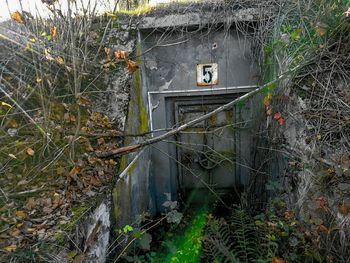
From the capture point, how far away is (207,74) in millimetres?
5340

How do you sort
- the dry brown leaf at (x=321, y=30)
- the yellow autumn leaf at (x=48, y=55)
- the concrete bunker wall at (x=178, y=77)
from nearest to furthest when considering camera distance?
the yellow autumn leaf at (x=48, y=55) → the dry brown leaf at (x=321, y=30) → the concrete bunker wall at (x=178, y=77)

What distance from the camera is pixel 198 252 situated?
3676mm

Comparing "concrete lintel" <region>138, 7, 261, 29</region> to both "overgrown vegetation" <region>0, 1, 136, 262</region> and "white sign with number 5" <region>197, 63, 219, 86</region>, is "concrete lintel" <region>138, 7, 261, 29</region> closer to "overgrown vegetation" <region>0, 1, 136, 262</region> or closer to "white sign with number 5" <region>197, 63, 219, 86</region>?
"white sign with number 5" <region>197, 63, 219, 86</region>

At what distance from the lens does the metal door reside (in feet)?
18.6

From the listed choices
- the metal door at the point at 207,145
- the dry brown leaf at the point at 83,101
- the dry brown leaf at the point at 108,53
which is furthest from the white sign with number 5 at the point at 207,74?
the dry brown leaf at the point at 83,101

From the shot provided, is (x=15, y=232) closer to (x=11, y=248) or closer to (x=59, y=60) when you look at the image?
(x=11, y=248)

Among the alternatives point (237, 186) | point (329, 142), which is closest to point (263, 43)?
point (329, 142)

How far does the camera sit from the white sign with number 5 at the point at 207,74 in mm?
5324

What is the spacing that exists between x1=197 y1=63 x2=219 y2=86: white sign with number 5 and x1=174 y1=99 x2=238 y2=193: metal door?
0.36 metres

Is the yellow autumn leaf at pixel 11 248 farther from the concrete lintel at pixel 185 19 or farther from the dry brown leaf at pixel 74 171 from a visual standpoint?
the concrete lintel at pixel 185 19

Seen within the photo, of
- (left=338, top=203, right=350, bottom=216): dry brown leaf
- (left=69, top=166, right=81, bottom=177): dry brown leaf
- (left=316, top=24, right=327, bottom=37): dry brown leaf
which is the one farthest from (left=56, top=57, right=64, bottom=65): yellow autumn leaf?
(left=338, top=203, right=350, bottom=216): dry brown leaf

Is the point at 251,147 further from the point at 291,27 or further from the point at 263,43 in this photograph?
the point at 291,27

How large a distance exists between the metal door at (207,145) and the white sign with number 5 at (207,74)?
0.36m

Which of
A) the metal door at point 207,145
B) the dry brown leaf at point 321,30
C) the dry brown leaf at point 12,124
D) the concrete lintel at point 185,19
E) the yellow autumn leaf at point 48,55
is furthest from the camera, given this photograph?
Answer: the metal door at point 207,145
